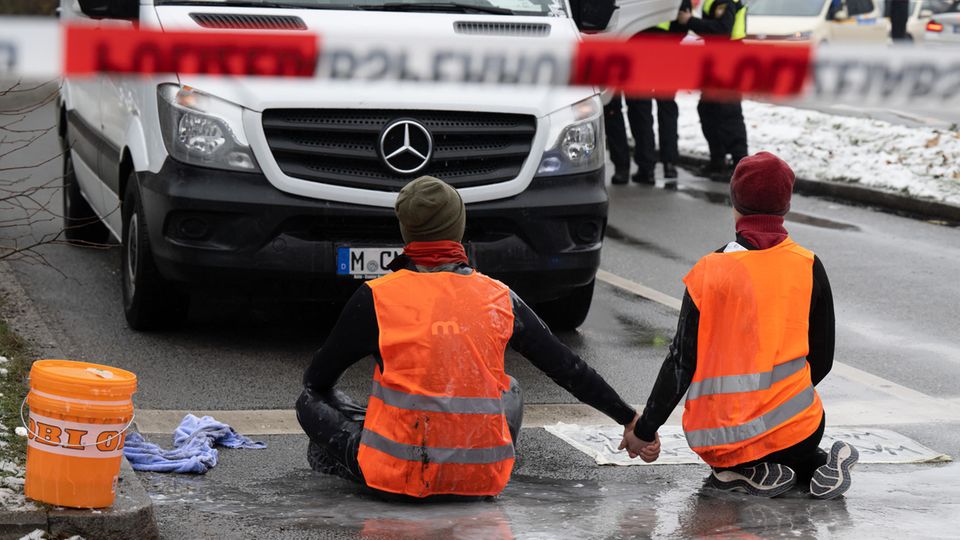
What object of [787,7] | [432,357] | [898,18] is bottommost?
[898,18]

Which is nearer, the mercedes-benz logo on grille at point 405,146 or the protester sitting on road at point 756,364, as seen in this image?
the protester sitting on road at point 756,364

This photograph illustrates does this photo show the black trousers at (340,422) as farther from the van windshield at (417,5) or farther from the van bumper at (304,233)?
the van windshield at (417,5)

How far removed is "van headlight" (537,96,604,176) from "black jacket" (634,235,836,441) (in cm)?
230

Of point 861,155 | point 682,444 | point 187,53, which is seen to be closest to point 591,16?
point 682,444

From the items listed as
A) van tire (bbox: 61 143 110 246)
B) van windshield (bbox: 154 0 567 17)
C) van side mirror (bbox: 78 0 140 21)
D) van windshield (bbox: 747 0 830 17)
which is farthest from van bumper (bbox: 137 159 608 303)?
van windshield (bbox: 747 0 830 17)

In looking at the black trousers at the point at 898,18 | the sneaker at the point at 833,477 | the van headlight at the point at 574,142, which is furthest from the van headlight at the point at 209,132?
the black trousers at the point at 898,18

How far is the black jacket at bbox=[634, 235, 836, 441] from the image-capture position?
18.6 feet

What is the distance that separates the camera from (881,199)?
14.4m

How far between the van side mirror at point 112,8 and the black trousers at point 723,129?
26.6ft

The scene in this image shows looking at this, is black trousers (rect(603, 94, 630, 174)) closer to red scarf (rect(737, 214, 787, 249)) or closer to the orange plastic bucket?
red scarf (rect(737, 214, 787, 249))

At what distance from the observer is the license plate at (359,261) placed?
7617 mm

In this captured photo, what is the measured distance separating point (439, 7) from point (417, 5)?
113 mm

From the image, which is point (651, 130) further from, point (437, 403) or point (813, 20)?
point (813, 20)

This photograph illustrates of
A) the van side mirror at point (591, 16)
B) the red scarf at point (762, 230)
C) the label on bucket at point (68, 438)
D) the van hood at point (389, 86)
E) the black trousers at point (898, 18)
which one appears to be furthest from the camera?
the black trousers at point (898, 18)
